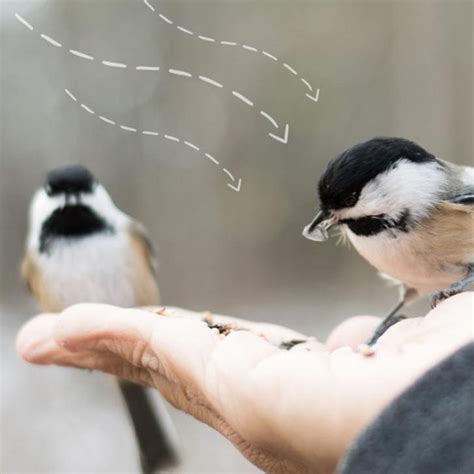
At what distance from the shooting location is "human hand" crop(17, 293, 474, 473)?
0.61 metres

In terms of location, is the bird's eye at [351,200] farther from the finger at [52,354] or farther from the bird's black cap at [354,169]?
the finger at [52,354]

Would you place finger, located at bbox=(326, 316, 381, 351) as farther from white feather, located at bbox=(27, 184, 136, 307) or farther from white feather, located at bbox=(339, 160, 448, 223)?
white feather, located at bbox=(27, 184, 136, 307)

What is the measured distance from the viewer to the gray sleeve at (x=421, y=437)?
0.56m

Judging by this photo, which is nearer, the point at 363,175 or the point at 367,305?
the point at 363,175

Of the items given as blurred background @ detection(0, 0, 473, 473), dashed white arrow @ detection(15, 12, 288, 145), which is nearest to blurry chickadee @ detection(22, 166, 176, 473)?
blurred background @ detection(0, 0, 473, 473)

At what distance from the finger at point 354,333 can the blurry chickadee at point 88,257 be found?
0.43 meters

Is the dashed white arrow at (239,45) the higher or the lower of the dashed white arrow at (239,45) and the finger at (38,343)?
the higher

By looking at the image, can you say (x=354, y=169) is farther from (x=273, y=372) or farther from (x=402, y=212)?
(x=273, y=372)

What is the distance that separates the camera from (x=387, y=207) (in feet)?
2.97

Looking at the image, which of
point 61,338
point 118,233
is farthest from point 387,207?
point 118,233

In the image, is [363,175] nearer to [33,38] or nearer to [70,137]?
[33,38]

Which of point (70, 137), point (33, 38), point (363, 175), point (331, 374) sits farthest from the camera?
point (70, 137)

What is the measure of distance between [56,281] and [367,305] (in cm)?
167

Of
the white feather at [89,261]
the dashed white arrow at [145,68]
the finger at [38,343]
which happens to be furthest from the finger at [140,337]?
the dashed white arrow at [145,68]
